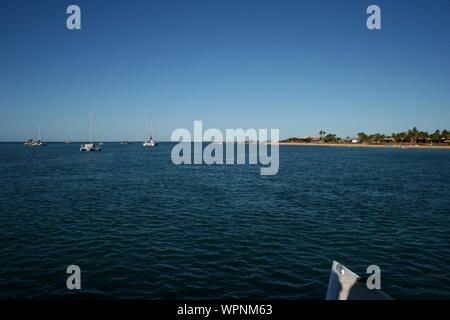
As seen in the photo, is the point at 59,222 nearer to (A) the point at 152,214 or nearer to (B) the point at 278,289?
(A) the point at 152,214

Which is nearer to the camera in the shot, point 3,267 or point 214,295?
point 214,295

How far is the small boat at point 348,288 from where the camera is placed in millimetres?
10412

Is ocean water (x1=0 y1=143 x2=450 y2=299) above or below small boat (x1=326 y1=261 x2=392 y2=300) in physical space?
below

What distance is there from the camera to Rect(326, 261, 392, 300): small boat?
410 inches

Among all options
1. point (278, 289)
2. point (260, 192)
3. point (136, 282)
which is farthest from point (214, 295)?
point (260, 192)

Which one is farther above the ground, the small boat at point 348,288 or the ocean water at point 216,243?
the small boat at point 348,288

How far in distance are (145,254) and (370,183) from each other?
43.6 m

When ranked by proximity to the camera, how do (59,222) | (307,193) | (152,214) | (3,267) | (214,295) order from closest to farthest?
(214,295)
(3,267)
(59,222)
(152,214)
(307,193)

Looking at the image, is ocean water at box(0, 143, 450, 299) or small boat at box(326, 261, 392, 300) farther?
ocean water at box(0, 143, 450, 299)

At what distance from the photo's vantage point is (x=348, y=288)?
1092 centimetres

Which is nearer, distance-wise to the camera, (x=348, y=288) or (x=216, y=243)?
(x=348, y=288)

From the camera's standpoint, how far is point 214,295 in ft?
47.1

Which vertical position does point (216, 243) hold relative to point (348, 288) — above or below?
below

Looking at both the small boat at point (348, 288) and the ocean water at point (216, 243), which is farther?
the ocean water at point (216, 243)
